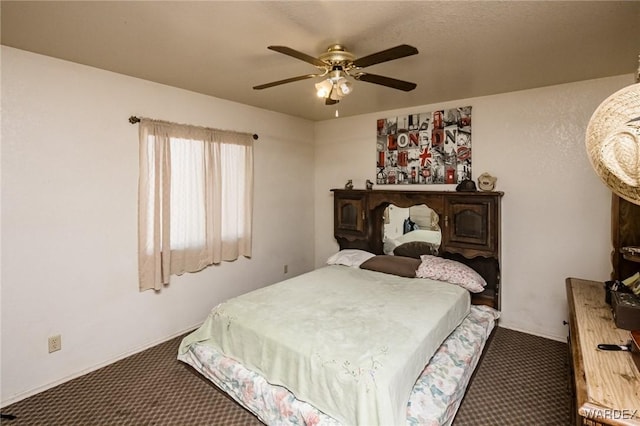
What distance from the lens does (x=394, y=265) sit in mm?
3648

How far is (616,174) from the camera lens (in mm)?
994

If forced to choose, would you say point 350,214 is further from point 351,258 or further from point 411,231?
point 411,231

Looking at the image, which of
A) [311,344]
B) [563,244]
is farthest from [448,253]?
[311,344]

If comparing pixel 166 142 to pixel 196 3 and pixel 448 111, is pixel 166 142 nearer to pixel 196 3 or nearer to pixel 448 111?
pixel 196 3

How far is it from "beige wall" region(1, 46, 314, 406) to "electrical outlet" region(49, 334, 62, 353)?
0.03 m

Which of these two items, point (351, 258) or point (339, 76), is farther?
point (351, 258)

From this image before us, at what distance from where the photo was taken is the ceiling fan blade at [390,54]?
1639 mm

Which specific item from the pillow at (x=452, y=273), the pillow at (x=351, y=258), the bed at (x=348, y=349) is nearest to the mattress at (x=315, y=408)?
the bed at (x=348, y=349)

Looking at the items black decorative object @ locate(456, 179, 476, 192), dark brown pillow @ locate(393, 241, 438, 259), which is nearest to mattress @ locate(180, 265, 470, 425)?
dark brown pillow @ locate(393, 241, 438, 259)

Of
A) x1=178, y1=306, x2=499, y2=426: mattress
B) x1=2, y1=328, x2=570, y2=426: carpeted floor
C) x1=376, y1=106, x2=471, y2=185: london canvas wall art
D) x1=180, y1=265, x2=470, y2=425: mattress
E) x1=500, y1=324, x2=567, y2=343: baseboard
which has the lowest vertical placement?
x1=2, y1=328, x2=570, y2=426: carpeted floor

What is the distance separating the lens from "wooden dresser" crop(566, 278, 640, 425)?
1.14 m

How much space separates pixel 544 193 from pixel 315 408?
2.90 metres

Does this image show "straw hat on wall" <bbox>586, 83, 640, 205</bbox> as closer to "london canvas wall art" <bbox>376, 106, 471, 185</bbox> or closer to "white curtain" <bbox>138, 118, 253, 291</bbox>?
"london canvas wall art" <bbox>376, 106, 471, 185</bbox>

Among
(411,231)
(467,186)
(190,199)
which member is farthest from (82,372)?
(467,186)
